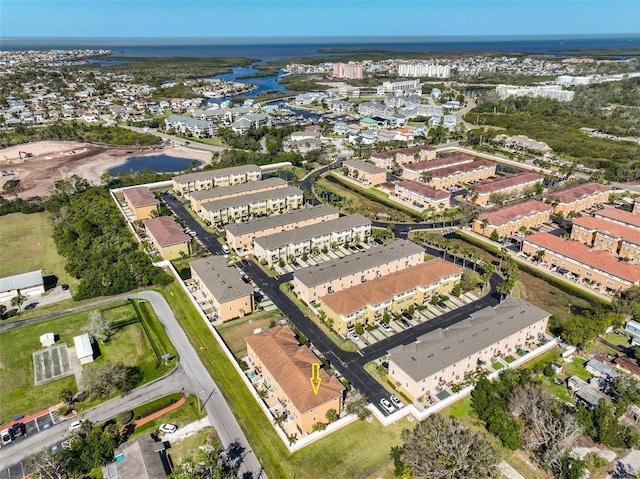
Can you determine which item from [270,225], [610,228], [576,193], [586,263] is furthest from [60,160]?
[610,228]

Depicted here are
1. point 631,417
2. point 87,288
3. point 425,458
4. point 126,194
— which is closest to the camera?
point 425,458

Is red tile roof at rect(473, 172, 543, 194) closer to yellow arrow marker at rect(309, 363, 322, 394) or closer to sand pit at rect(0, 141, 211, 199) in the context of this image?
yellow arrow marker at rect(309, 363, 322, 394)

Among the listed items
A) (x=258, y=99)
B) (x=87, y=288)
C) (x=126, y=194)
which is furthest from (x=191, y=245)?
(x=258, y=99)

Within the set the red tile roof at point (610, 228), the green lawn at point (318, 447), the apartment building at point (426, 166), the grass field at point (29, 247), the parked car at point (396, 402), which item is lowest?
the green lawn at point (318, 447)

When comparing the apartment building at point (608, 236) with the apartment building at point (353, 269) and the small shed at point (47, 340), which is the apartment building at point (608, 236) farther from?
the small shed at point (47, 340)

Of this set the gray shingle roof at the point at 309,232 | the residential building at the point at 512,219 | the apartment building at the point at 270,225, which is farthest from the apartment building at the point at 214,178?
the residential building at the point at 512,219

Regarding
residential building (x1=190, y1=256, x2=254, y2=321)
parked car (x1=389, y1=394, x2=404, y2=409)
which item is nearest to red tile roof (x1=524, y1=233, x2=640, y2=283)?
parked car (x1=389, y1=394, x2=404, y2=409)

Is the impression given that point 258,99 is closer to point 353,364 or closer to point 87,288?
point 87,288
